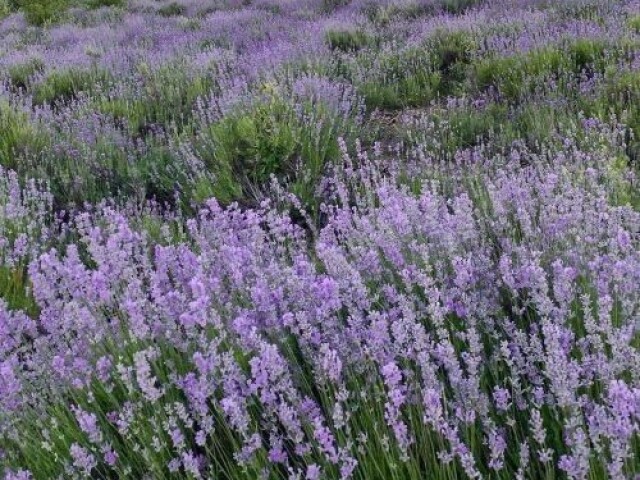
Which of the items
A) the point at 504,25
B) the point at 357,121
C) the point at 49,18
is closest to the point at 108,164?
the point at 357,121

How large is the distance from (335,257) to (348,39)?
6419mm

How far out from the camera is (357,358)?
180 centimetres

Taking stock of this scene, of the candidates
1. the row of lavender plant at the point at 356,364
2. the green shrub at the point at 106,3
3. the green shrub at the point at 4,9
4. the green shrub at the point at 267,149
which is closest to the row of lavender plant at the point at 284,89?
the green shrub at the point at 267,149

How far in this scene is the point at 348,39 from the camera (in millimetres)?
8039

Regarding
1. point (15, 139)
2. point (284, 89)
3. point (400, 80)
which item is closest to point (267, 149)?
point (284, 89)

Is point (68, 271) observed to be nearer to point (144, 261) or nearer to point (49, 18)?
point (144, 261)

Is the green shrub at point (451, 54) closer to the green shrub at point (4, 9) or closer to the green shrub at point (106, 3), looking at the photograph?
the green shrub at point (106, 3)

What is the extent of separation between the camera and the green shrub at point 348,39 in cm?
778

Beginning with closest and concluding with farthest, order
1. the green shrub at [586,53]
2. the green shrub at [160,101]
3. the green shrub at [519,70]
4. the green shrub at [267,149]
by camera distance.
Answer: the green shrub at [267,149] → the green shrub at [519,70] → the green shrub at [586,53] → the green shrub at [160,101]

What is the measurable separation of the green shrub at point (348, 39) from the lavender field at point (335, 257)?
0.15 ft

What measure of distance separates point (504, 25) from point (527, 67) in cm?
167

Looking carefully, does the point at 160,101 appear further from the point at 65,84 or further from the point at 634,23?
the point at 634,23

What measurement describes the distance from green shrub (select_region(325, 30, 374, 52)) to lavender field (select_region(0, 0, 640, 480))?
0.15 ft

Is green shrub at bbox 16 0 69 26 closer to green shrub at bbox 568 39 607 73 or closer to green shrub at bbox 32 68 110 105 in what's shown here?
green shrub at bbox 32 68 110 105
